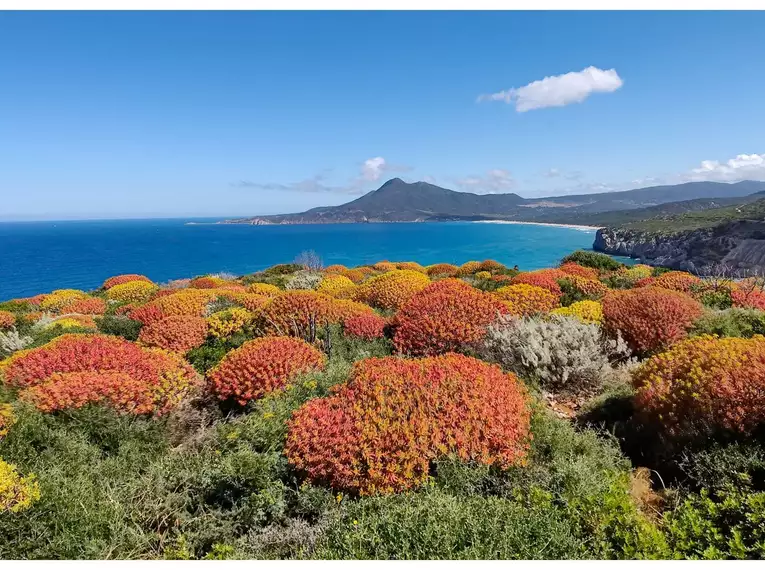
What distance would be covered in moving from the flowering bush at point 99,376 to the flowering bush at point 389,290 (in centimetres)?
597

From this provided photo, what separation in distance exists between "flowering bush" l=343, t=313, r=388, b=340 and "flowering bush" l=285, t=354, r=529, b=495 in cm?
365

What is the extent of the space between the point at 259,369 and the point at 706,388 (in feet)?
19.0

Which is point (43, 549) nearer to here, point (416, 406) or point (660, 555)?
point (416, 406)

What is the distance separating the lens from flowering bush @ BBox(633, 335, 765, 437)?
4352mm

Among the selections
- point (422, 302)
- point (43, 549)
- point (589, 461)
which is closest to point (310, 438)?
point (43, 549)

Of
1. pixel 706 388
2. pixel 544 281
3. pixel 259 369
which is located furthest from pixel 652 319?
pixel 259 369

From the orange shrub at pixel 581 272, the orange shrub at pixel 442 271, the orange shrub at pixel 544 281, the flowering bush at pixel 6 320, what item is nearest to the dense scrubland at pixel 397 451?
the orange shrub at pixel 544 281

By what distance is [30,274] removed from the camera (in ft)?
262

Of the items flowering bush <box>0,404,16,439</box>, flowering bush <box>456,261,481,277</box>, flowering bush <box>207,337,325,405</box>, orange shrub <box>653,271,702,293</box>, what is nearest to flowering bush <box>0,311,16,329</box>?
flowering bush <box>0,404,16,439</box>

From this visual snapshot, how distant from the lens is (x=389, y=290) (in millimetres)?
12602

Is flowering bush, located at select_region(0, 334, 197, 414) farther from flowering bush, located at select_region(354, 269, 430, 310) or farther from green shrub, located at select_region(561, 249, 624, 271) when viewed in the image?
green shrub, located at select_region(561, 249, 624, 271)

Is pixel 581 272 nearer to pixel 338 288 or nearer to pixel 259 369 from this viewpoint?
pixel 338 288

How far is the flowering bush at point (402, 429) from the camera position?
4164 millimetres

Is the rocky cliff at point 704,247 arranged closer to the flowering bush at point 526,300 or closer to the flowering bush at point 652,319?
the flowering bush at point 526,300
